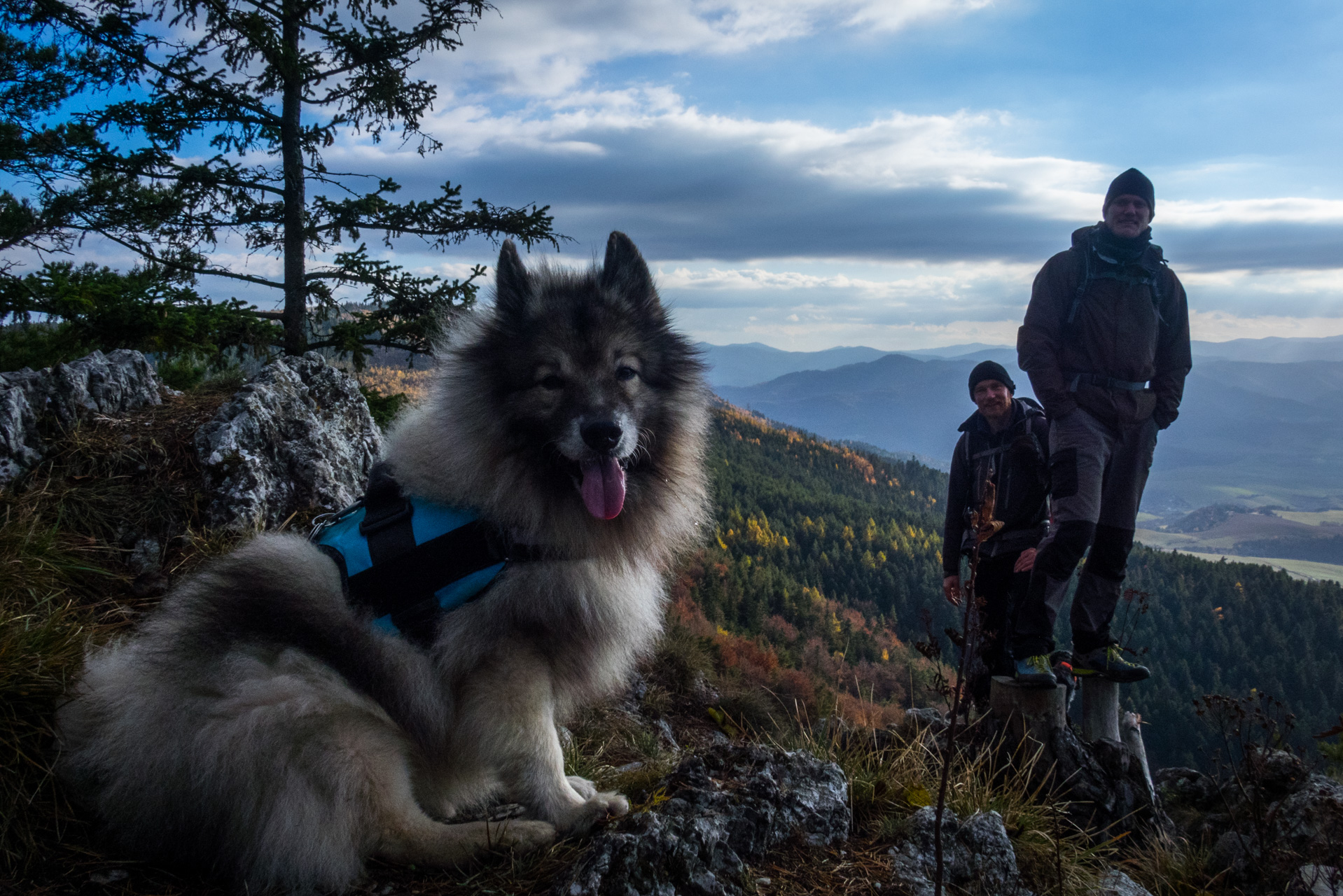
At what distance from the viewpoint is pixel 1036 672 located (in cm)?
524

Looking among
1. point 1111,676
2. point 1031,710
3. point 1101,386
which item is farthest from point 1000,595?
point 1101,386

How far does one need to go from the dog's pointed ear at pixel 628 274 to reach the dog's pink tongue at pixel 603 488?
0.90 metres

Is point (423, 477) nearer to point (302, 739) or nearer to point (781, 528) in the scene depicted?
point (302, 739)

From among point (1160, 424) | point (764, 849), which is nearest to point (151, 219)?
point (764, 849)

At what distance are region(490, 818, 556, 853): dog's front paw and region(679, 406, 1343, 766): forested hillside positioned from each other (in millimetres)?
39779

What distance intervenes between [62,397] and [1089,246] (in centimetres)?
859

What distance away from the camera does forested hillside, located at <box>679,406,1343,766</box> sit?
189ft

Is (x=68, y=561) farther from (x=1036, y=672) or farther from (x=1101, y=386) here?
(x=1101, y=386)

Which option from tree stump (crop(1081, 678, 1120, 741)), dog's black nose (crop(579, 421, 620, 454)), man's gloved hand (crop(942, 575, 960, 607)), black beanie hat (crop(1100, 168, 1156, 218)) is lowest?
tree stump (crop(1081, 678, 1120, 741))

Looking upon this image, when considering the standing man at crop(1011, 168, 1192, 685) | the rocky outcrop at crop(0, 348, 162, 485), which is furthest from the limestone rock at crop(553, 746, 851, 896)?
the rocky outcrop at crop(0, 348, 162, 485)

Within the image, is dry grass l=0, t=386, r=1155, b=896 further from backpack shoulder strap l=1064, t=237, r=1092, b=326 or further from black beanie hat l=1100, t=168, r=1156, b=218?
black beanie hat l=1100, t=168, r=1156, b=218

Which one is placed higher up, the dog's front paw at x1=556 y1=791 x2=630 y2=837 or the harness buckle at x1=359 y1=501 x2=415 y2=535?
the harness buckle at x1=359 y1=501 x2=415 y2=535

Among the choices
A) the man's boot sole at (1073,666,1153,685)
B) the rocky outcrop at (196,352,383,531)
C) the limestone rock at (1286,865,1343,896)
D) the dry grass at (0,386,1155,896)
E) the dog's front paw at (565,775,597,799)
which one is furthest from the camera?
the man's boot sole at (1073,666,1153,685)

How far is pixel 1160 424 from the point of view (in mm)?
5629
